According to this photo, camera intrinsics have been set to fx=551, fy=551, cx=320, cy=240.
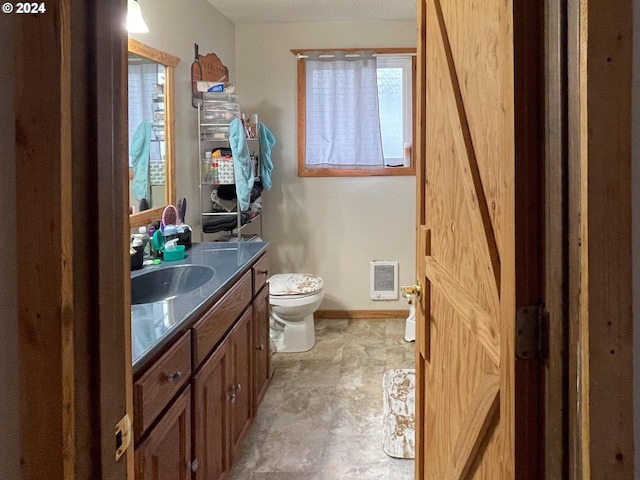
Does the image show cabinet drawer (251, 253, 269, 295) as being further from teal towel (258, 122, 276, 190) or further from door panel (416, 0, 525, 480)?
teal towel (258, 122, 276, 190)

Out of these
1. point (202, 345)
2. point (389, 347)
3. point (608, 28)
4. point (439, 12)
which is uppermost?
point (439, 12)

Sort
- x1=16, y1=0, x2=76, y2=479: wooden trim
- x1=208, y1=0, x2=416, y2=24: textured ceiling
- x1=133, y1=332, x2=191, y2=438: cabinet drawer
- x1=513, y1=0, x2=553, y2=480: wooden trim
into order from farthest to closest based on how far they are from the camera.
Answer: x1=208, y1=0, x2=416, y2=24: textured ceiling < x1=133, y1=332, x2=191, y2=438: cabinet drawer < x1=513, y1=0, x2=553, y2=480: wooden trim < x1=16, y1=0, x2=76, y2=479: wooden trim

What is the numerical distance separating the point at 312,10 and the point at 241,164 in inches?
51.5

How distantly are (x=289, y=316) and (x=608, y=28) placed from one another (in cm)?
307

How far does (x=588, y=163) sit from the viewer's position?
29.6 inches

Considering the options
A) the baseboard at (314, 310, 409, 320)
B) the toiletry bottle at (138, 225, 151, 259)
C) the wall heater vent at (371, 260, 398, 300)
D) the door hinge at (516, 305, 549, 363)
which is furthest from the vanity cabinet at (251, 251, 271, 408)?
the door hinge at (516, 305, 549, 363)

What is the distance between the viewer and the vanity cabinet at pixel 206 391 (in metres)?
1.41

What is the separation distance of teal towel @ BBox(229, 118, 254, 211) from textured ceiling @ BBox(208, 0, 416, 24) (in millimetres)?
977

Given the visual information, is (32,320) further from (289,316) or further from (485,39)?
(289,316)

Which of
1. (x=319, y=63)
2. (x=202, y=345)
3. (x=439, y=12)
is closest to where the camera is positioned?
(x=439, y=12)

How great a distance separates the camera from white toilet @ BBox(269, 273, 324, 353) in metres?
3.48

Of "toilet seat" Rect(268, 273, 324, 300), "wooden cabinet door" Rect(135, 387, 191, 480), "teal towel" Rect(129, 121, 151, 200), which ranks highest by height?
"teal towel" Rect(129, 121, 151, 200)

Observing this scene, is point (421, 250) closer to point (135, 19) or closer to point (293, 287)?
point (135, 19)

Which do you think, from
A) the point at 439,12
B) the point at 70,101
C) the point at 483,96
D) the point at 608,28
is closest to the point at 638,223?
the point at 608,28
